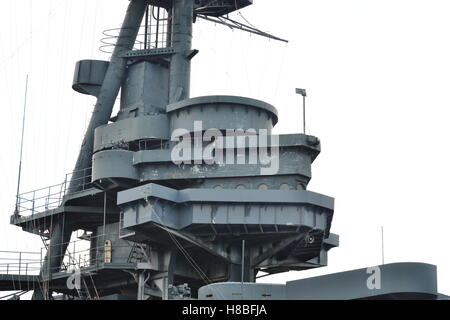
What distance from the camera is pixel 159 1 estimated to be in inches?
1900

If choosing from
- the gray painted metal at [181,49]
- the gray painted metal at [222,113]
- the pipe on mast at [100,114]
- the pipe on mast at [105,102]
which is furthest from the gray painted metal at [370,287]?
the pipe on mast at [105,102]

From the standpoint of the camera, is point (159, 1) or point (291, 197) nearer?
point (291, 197)

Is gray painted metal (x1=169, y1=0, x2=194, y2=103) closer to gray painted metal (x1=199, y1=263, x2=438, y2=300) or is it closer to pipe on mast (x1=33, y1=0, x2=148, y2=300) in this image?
pipe on mast (x1=33, y1=0, x2=148, y2=300)

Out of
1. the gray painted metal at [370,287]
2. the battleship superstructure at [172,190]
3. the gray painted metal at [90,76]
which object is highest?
the gray painted metal at [90,76]

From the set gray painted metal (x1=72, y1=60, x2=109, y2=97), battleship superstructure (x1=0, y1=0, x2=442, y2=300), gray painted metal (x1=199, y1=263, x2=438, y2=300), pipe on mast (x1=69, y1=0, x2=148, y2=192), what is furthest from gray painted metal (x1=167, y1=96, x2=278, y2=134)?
gray painted metal (x1=199, y1=263, x2=438, y2=300)

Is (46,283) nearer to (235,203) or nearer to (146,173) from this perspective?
(146,173)

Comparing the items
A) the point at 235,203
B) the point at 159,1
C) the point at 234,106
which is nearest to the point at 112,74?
the point at 159,1
